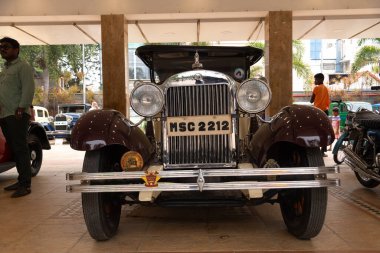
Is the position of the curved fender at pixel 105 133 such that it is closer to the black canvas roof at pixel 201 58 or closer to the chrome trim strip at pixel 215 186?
the chrome trim strip at pixel 215 186

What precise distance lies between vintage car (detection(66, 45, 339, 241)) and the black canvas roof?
1037mm

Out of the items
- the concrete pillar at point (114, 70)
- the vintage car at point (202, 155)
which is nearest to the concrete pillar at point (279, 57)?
the concrete pillar at point (114, 70)

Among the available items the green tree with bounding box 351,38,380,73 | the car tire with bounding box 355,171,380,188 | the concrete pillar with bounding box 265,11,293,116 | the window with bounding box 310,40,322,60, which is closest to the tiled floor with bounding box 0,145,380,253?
the car tire with bounding box 355,171,380,188

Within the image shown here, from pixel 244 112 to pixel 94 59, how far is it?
29.9 meters

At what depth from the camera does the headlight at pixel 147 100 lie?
12.1 feet

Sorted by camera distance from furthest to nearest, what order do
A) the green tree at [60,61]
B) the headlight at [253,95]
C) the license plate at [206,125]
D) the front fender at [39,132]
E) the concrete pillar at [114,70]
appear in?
the green tree at [60,61], the concrete pillar at [114,70], the front fender at [39,132], the license plate at [206,125], the headlight at [253,95]

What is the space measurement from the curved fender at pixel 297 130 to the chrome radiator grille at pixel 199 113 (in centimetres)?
35

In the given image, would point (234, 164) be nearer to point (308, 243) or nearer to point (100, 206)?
point (308, 243)

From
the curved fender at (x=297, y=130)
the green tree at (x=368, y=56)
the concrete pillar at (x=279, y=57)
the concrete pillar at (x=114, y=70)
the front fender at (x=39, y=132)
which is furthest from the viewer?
the green tree at (x=368, y=56)

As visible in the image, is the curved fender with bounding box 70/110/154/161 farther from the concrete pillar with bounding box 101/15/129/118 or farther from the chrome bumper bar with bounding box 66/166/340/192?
the concrete pillar with bounding box 101/15/129/118

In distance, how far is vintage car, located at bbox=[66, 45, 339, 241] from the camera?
326 centimetres

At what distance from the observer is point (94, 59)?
32.1m

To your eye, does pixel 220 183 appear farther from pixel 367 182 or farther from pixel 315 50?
pixel 315 50

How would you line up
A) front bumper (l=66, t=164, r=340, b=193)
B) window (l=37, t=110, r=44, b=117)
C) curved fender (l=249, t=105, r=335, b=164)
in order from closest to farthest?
front bumper (l=66, t=164, r=340, b=193) < curved fender (l=249, t=105, r=335, b=164) < window (l=37, t=110, r=44, b=117)
